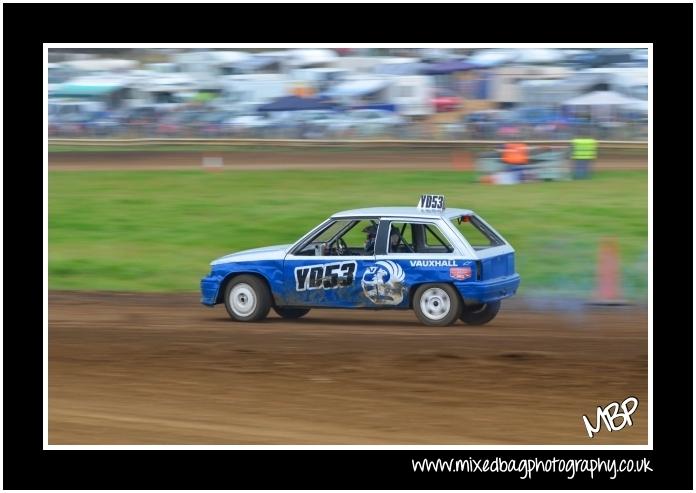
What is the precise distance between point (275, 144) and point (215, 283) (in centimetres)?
1348

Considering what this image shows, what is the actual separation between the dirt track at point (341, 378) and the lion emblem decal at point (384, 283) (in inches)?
17.4

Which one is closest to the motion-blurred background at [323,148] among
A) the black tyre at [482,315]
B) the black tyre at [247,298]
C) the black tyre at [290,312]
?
the black tyre at [290,312]

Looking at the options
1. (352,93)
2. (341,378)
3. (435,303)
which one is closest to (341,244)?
(435,303)

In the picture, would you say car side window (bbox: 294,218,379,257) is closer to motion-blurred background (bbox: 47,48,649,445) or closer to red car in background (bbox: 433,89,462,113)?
motion-blurred background (bbox: 47,48,649,445)

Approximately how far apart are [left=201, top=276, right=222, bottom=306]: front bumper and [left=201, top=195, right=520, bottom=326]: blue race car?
0.04 feet

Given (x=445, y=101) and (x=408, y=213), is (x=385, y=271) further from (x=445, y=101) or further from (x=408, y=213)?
(x=445, y=101)

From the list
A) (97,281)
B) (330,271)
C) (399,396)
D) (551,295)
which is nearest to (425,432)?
(399,396)

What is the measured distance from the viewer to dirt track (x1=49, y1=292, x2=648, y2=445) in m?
9.13

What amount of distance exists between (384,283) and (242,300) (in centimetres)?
190

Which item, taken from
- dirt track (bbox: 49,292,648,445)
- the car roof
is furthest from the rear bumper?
the car roof

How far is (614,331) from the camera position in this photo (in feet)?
41.5

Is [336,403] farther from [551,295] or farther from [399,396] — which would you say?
[551,295]

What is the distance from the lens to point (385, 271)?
1204cm

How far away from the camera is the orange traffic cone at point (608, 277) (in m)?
14.8
